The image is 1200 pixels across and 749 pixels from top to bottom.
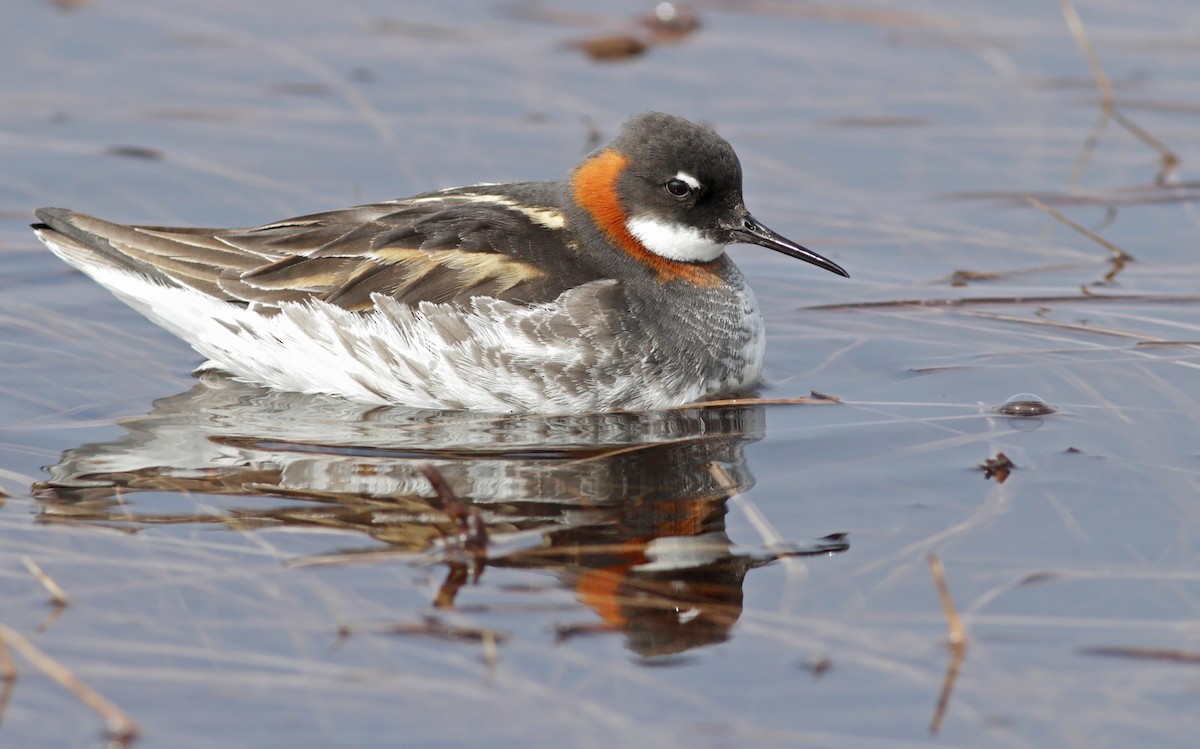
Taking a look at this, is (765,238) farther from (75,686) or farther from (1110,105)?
(1110,105)

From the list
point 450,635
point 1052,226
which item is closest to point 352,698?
point 450,635

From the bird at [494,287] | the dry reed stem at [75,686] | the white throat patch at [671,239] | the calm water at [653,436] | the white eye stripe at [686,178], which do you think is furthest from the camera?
the white throat patch at [671,239]

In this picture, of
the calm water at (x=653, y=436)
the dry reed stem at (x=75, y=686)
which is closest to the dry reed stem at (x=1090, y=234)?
the calm water at (x=653, y=436)

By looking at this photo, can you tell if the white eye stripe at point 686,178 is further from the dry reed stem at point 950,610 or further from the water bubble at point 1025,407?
the dry reed stem at point 950,610

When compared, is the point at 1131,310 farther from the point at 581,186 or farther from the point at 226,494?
the point at 226,494

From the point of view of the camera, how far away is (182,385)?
779cm

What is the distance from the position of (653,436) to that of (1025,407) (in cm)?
166

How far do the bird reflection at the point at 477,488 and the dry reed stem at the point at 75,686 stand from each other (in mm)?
1033

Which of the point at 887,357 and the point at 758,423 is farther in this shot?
the point at 887,357

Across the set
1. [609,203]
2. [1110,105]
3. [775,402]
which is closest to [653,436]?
[775,402]

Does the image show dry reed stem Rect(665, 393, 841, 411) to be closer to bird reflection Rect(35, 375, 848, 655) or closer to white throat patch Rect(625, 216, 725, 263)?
bird reflection Rect(35, 375, 848, 655)

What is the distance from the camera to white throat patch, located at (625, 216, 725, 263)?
25.1ft

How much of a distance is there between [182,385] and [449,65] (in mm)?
4541

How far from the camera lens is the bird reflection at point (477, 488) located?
569 cm
